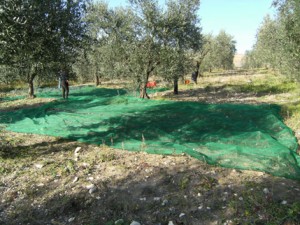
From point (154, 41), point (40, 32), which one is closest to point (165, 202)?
point (40, 32)

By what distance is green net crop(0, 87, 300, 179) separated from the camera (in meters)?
6.79

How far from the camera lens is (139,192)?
19.4 ft

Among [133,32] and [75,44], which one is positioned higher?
[133,32]

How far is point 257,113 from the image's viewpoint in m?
11.6

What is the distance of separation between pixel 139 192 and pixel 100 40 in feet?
59.3

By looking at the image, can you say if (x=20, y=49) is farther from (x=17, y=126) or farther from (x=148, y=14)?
(x=148, y=14)

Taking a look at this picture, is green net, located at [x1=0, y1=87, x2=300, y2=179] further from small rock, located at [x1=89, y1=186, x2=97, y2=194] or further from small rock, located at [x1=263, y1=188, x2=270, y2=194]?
small rock, located at [x1=89, y1=186, x2=97, y2=194]

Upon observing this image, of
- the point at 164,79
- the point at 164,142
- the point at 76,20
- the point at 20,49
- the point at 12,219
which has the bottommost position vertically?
the point at 12,219

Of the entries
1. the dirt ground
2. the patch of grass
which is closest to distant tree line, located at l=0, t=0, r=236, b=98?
the dirt ground

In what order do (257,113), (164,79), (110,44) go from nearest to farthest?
(257,113)
(164,79)
(110,44)

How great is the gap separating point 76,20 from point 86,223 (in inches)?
278

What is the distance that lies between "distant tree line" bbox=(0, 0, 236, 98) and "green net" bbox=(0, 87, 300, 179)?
7.75 ft

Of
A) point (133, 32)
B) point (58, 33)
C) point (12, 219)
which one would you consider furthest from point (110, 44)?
point (12, 219)

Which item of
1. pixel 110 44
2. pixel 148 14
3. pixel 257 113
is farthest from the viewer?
pixel 110 44
